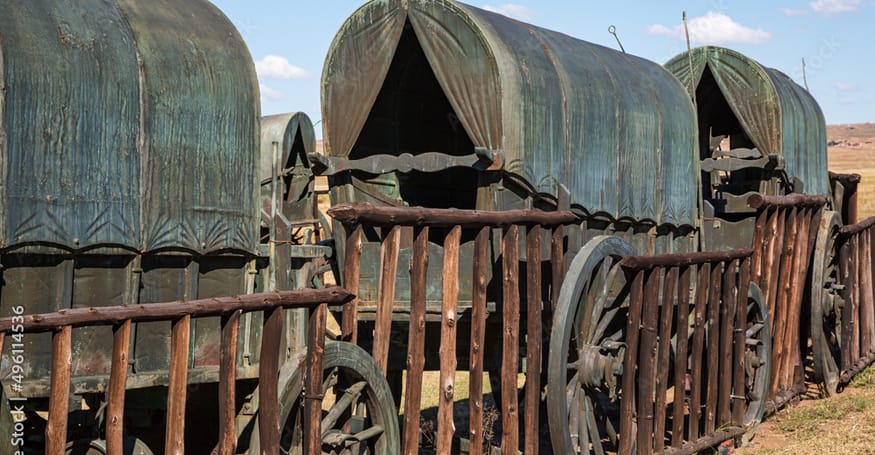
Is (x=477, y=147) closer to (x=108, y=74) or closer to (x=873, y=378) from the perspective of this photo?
(x=108, y=74)

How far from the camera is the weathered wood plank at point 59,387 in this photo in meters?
5.05

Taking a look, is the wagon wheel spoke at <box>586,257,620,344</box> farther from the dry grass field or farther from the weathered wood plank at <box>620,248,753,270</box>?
the dry grass field

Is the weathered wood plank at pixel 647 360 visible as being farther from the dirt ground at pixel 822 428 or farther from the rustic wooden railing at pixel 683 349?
the dirt ground at pixel 822 428

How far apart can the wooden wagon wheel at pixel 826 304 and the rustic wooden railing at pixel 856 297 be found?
3.9 inches

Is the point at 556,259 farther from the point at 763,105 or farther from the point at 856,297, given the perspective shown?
the point at 856,297

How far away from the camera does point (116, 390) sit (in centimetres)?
534

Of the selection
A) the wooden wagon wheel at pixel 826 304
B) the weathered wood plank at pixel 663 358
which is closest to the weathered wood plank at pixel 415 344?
the weathered wood plank at pixel 663 358

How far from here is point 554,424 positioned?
7.92 metres

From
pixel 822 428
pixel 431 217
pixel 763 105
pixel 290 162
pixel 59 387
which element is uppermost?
pixel 763 105

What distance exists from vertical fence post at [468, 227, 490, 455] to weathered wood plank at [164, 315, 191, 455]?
2.46 meters

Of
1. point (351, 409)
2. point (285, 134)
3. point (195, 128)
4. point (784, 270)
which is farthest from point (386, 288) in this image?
point (285, 134)

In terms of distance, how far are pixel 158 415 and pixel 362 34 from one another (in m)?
3.51

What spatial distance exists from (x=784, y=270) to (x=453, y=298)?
527 centimetres

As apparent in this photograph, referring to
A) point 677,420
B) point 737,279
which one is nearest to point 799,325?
point 737,279
